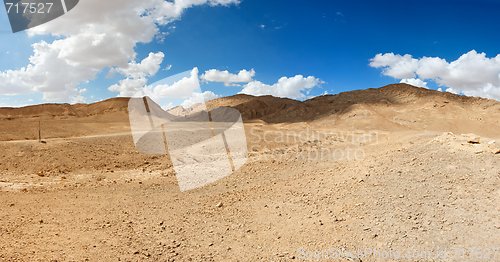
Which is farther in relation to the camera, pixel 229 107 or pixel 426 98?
pixel 229 107

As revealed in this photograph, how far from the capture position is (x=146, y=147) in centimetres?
1942

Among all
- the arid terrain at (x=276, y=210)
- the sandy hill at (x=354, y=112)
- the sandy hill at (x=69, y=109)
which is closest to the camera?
the arid terrain at (x=276, y=210)

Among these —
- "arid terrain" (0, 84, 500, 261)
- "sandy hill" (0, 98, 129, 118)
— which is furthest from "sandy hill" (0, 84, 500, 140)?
"arid terrain" (0, 84, 500, 261)

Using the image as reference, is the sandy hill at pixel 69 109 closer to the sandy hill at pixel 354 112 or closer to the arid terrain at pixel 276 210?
the sandy hill at pixel 354 112

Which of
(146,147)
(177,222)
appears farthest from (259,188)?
(146,147)

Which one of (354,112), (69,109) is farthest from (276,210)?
(69,109)

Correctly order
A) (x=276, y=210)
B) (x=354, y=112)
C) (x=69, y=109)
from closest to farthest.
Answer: (x=276, y=210) < (x=354, y=112) < (x=69, y=109)

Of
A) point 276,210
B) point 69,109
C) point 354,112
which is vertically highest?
point 69,109

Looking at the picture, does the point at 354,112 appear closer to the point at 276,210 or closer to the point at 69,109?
the point at 276,210

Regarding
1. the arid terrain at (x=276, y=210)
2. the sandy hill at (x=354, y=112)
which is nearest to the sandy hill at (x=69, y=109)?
the sandy hill at (x=354, y=112)

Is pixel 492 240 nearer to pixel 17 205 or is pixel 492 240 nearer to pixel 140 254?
pixel 140 254

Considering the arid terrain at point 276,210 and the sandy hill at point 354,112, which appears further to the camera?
the sandy hill at point 354,112

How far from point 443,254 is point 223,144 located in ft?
50.9

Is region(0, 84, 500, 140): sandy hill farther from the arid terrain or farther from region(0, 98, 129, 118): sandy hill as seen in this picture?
the arid terrain
